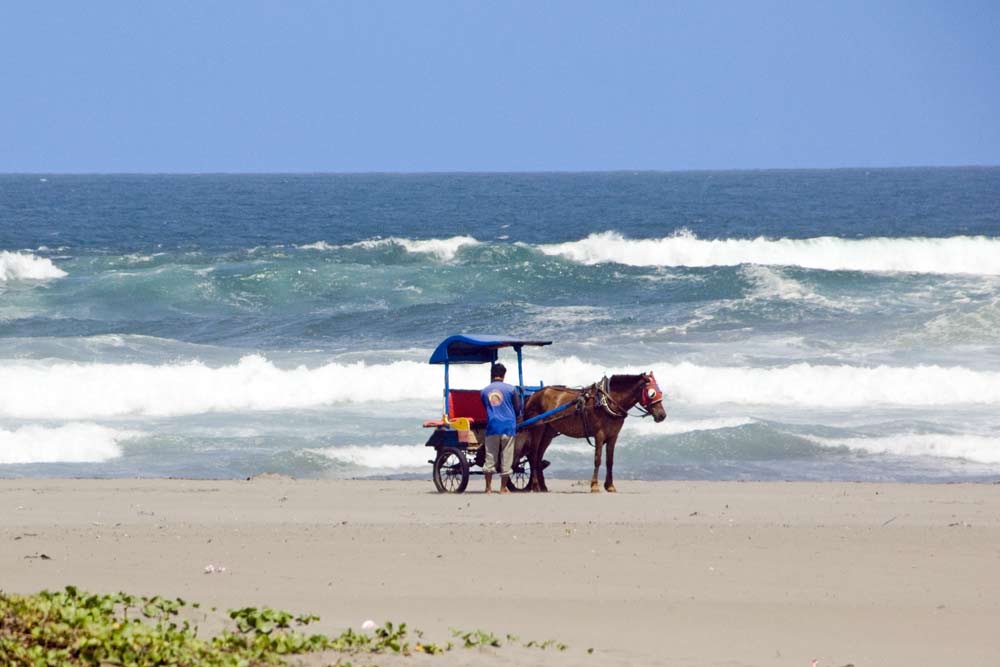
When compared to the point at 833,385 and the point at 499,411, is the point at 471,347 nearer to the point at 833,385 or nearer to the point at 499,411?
the point at 499,411

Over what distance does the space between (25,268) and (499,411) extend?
27.9m

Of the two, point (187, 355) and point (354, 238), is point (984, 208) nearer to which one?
point (354, 238)

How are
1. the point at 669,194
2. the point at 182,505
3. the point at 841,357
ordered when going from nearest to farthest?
the point at 182,505, the point at 841,357, the point at 669,194

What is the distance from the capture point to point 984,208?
6838cm

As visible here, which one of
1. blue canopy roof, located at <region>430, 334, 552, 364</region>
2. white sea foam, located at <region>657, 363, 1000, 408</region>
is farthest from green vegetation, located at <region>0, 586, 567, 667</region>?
white sea foam, located at <region>657, 363, 1000, 408</region>

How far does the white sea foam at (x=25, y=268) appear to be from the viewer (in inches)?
1453

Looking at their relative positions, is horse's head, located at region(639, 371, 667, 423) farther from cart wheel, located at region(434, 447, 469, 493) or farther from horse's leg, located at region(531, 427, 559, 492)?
cart wheel, located at region(434, 447, 469, 493)

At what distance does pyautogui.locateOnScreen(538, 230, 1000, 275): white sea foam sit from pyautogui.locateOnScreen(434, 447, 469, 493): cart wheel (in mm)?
28011

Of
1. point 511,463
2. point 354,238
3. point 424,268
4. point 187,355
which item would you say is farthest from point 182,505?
point 354,238

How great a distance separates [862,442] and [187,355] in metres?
12.0

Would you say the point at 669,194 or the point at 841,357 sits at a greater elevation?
the point at 669,194

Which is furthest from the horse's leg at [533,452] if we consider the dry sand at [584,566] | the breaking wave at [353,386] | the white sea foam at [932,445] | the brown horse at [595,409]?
the breaking wave at [353,386]

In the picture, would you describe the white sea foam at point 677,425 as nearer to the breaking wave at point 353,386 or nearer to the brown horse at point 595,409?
the breaking wave at point 353,386

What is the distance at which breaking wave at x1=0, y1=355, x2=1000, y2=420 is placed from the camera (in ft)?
65.6
